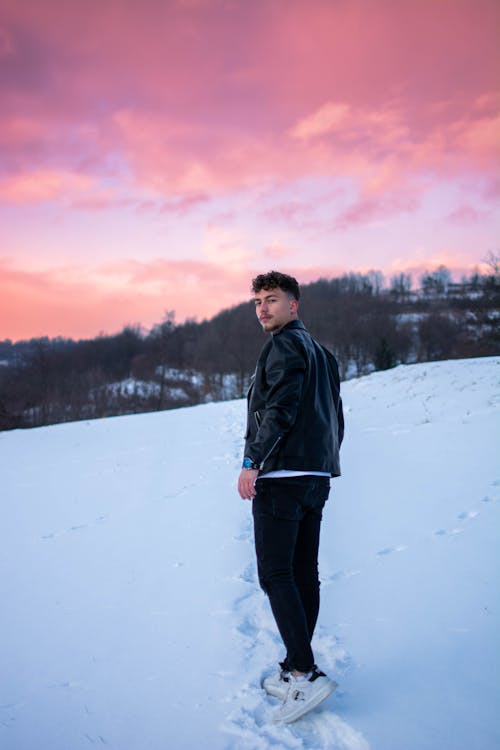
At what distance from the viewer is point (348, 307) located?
271 ft

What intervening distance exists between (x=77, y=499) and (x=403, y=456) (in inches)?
200

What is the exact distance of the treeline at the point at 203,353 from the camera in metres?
45.8

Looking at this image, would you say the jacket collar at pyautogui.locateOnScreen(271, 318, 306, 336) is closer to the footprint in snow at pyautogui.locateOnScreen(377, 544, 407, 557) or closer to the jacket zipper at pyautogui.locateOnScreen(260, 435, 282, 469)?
the jacket zipper at pyautogui.locateOnScreen(260, 435, 282, 469)

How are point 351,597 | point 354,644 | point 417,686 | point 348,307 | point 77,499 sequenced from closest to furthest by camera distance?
point 417,686, point 354,644, point 351,597, point 77,499, point 348,307

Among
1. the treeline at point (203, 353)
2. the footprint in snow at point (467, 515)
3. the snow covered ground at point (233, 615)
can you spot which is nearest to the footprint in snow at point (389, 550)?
the snow covered ground at point (233, 615)

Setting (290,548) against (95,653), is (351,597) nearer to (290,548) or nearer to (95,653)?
(290,548)

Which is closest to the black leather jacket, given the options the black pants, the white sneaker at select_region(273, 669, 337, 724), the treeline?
the black pants

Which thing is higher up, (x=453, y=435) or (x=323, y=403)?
(x=323, y=403)

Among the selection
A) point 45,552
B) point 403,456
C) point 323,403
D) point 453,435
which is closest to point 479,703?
point 323,403

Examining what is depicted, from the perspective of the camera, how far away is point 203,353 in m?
69.9

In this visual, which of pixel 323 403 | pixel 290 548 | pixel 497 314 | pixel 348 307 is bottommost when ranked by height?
pixel 290 548

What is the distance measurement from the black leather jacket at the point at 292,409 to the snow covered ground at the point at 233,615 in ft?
3.87

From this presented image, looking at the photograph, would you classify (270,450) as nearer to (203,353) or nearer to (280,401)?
(280,401)

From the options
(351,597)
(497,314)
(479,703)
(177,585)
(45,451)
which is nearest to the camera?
(479,703)
